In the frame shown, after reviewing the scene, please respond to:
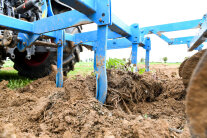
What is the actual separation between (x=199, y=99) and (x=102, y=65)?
3.72ft

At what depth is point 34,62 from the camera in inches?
134

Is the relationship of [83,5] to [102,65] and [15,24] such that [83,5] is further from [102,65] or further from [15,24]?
[15,24]

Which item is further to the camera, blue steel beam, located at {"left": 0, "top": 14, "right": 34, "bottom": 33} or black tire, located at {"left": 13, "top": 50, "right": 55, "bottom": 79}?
black tire, located at {"left": 13, "top": 50, "right": 55, "bottom": 79}

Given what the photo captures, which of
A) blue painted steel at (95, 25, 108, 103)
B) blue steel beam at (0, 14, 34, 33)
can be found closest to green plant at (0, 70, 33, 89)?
blue steel beam at (0, 14, 34, 33)

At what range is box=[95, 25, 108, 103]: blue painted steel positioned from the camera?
1459mm

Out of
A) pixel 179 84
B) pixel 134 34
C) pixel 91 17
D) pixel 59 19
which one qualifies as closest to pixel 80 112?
pixel 91 17

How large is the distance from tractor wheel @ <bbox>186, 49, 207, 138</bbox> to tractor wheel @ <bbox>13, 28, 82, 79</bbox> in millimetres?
2534

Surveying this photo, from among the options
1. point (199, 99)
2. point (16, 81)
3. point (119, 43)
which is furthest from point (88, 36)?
point (199, 99)

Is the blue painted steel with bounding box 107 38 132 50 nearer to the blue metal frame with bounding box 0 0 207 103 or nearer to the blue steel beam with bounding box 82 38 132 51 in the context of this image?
the blue steel beam with bounding box 82 38 132 51

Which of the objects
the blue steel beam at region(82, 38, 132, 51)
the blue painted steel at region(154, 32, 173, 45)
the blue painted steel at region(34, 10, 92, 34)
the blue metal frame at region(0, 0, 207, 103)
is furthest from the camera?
the blue painted steel at region(154, 32, 173, 45)

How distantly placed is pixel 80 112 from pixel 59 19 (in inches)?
42.8

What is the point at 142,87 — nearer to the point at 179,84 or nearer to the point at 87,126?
the point at 179,84

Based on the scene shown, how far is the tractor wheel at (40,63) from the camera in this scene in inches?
121

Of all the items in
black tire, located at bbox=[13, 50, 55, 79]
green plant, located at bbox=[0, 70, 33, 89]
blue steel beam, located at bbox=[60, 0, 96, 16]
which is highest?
blue steel beam, located at bbox=[60, 0, 96, 16]
